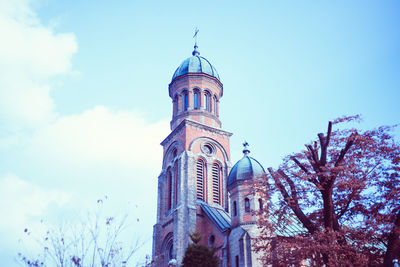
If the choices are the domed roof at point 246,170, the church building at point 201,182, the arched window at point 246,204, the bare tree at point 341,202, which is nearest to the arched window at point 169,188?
the church building at point 201,182

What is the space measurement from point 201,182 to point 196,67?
11117 mm

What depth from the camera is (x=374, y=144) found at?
611 inches

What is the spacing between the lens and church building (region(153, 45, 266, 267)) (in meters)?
25.4

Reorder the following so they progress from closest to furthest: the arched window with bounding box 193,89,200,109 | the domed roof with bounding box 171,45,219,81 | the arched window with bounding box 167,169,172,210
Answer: the arched window with bounding box 167,169,172,210, the arched window with bounding box 193,89,200,109, the domed roof with bounding box 171,45,219,81

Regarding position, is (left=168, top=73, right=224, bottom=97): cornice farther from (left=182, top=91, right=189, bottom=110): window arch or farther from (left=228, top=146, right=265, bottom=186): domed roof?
(left=228, top=146, right=265, bottom=186): domed roof

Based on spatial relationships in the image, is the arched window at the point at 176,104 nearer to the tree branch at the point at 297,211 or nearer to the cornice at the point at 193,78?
the cornice at the point at 193,78

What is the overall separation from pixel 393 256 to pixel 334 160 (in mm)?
4011

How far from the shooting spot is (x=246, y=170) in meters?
26.5

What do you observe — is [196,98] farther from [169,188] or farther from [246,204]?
[246,204]

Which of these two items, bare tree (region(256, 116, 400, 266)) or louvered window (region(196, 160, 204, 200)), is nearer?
bare tree (region(256, 116, 400, 266))

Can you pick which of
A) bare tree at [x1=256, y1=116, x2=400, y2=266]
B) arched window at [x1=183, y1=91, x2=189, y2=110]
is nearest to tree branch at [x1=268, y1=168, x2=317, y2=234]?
bare tree at [x1=256, y1=116, x2=400, y2=266]

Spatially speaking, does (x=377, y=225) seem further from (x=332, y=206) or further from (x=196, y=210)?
(x=196, y=210)

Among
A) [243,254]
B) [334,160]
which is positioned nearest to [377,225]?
[334,160]

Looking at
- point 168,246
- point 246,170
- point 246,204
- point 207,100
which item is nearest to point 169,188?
point 168,246
